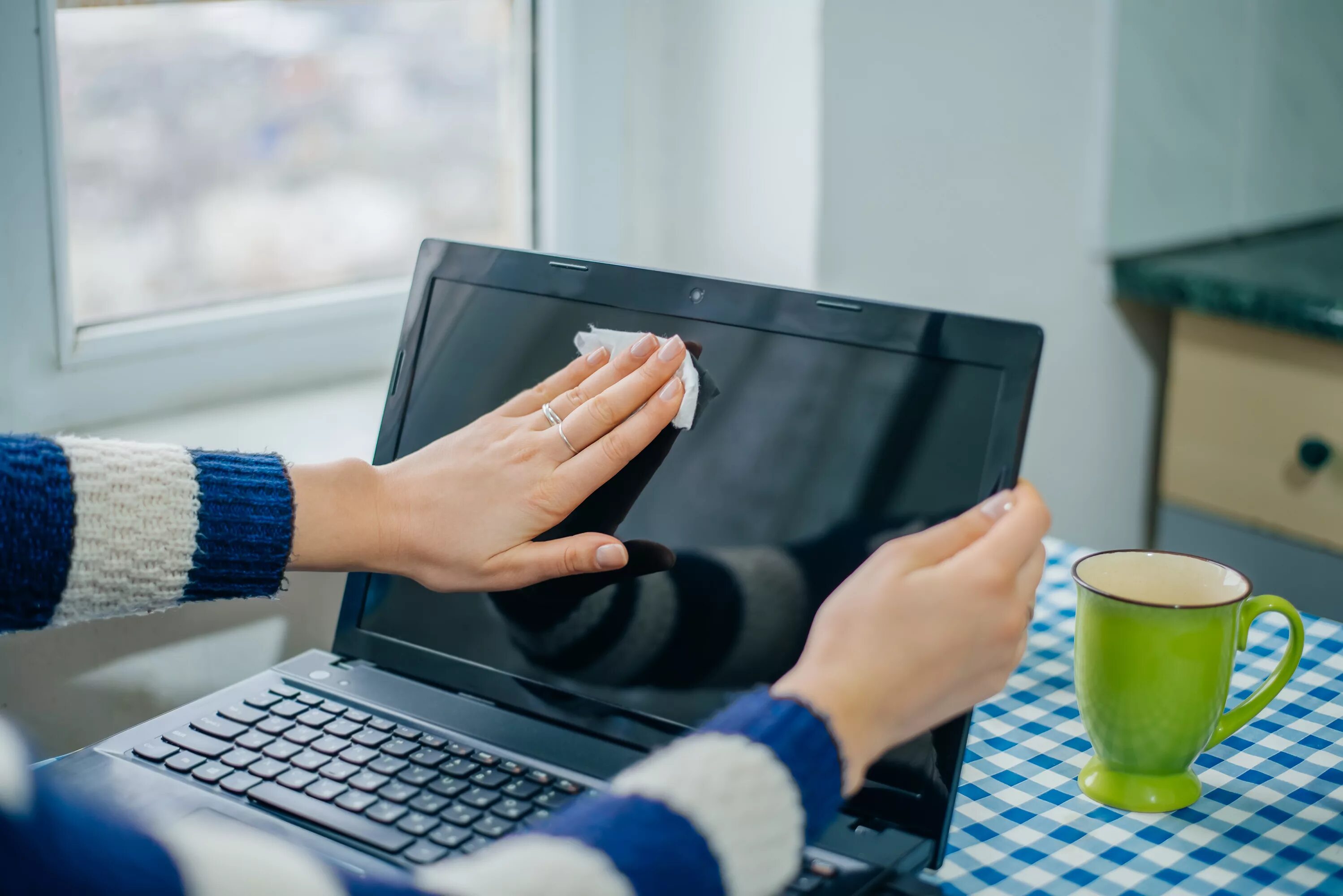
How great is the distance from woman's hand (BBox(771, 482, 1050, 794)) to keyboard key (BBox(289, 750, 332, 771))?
26 cm

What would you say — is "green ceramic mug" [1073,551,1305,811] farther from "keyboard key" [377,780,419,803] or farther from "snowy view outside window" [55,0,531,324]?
"snowy view outside window" [55,0,531,324]

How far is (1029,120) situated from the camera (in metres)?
1.27

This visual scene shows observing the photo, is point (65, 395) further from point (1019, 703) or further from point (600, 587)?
point (1019, 703)

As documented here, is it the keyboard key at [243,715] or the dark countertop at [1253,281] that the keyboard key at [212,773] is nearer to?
the keyboard key at [243,715]

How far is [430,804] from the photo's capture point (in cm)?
56

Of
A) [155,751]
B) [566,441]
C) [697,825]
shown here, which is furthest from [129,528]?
[697,825]

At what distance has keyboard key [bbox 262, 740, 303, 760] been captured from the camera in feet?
1.98

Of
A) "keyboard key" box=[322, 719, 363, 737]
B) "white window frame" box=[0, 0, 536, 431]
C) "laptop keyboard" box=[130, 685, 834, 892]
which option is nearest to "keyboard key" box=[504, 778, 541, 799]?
"laptop keyboard" box=[130, 685, 834, 892]

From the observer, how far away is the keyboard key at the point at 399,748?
1.98ft

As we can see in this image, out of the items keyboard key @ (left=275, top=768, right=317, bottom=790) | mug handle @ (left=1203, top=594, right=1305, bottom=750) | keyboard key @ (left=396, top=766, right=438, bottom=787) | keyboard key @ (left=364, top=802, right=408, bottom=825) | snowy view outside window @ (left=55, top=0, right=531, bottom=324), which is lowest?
keyboard key @ (left=364, top=802, right=408, bottom=825)

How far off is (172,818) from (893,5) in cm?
93

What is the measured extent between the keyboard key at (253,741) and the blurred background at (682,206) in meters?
0.18

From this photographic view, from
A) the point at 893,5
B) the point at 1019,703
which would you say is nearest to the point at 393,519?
the point at 1019,703

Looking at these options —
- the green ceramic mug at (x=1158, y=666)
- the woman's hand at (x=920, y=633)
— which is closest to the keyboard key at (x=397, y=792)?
the woman's hand at (x=920, y=633)
